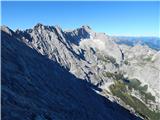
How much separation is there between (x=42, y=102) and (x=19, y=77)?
9.25 metres

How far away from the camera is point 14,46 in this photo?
114875 millimetres

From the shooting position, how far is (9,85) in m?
74.7

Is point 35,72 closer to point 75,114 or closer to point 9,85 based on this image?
point 75,114

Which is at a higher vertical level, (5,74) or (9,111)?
(5,74)

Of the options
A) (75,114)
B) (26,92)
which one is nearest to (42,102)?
(26,92)

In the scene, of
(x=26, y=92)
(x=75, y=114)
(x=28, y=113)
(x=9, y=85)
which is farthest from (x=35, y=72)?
(x=28, y=113)

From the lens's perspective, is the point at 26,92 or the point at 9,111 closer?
the point at 9,111

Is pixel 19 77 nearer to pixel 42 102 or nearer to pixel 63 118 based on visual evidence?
pixel 42 102

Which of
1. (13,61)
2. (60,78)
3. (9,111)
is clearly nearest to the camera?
(9,111)

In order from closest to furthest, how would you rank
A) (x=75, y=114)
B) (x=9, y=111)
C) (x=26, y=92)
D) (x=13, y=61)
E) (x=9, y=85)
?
1. (x=9, y=111)
2. (x=9, y=85)
3. (x=26, y=92)
4. (x=13, y=61)
5. (x=75, y=114)

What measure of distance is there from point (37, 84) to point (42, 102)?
14238mm

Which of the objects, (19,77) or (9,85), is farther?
(19,77)

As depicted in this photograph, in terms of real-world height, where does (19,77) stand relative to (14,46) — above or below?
below

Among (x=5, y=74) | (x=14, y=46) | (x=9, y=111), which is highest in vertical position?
(x=14, y=46)
